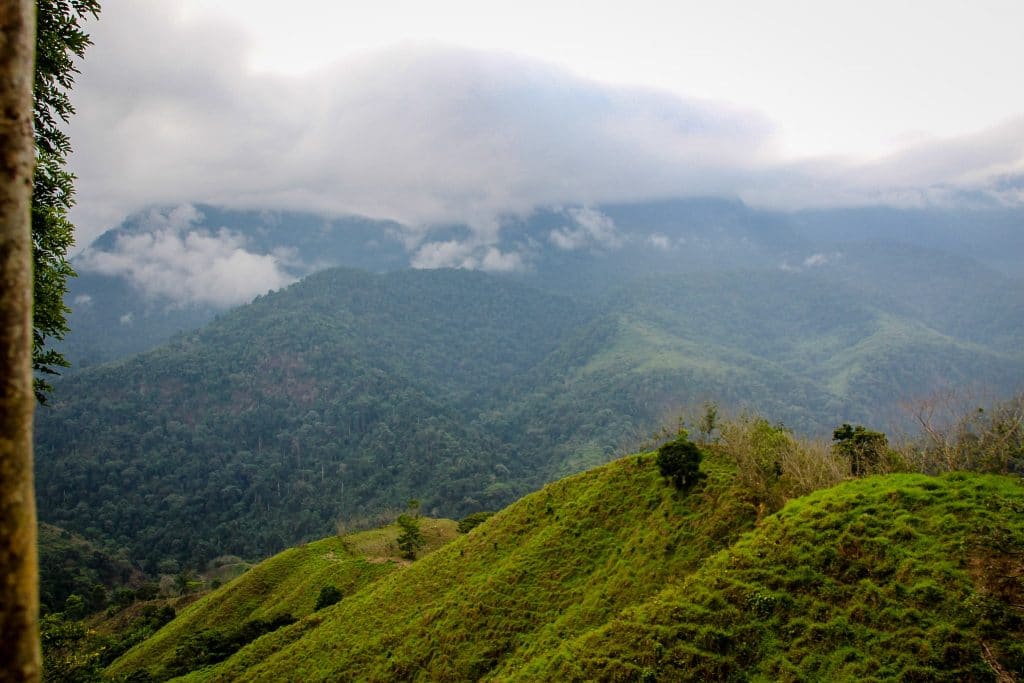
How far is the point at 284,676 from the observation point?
31359 mm

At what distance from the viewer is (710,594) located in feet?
61.2

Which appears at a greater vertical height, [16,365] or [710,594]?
[16,365]

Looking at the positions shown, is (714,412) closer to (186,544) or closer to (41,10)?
(41,10)

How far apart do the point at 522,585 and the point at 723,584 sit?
12465mm

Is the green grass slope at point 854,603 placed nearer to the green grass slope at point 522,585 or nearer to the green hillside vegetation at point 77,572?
the green grass slope at point 522,585

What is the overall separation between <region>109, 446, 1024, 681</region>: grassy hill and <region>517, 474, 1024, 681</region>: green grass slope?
5 centimetres

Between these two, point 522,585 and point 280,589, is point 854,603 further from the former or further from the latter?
point 280,589

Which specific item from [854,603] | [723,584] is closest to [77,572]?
[723,584]

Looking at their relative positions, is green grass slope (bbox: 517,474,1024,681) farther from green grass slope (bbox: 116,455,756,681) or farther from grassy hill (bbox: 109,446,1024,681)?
green grass slope (bbox: 116,455,756,681)

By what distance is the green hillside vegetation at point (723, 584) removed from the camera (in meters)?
15.6

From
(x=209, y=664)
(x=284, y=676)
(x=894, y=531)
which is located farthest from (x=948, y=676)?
(x=209, y=664)

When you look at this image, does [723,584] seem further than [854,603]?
Yes

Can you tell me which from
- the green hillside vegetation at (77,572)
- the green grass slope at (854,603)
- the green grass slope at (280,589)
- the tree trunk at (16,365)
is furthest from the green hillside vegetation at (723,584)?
the green hillside vegetation at (77,572)

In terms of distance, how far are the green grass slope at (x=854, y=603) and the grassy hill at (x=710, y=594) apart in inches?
2.0
